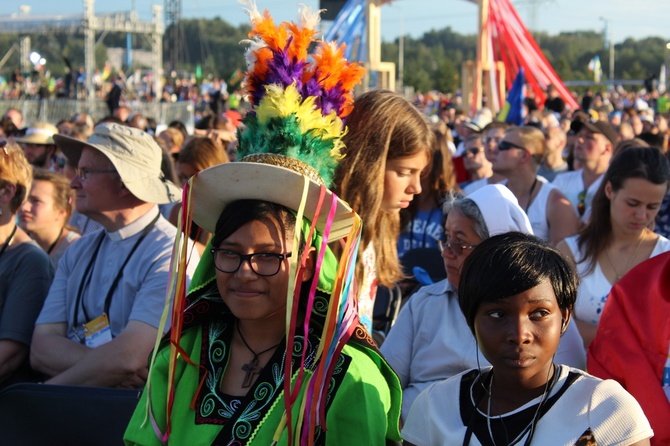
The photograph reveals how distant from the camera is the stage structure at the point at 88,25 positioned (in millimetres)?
53406

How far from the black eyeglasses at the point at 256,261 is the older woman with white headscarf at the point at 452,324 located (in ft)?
2.98

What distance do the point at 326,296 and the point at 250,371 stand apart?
0.32m

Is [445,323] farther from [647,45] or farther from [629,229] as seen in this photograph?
[647,45]

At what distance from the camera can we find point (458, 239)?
10.7 feet

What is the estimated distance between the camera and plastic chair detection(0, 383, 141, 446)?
322 centimetres

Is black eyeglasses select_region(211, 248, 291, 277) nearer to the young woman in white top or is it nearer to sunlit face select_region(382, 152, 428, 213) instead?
sunlit face select_region(382, 152, 428, 213)

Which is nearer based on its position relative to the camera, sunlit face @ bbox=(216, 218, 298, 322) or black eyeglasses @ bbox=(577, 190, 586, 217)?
sunlit face @ bbox=(216, 218, 298, 322)

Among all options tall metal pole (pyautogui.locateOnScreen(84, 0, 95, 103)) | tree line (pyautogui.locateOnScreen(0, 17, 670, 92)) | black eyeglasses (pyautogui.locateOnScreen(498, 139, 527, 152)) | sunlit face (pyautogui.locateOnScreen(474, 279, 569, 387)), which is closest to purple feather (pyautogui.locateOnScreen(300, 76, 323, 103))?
sunlit face (pyautogui.locateOnScreen(474, 279, 569, 387))

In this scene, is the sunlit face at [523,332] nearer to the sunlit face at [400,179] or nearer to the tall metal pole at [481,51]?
the sunlit face at [400,179]

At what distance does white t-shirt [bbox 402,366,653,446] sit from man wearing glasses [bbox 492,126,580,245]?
10.7 ft

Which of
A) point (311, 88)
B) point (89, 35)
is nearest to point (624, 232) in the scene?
point (311, 88)

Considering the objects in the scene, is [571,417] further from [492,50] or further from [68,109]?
[68,109]

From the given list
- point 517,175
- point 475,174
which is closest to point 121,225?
point 517,175

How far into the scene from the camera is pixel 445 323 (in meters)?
3.29
